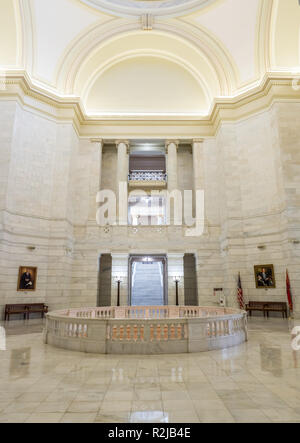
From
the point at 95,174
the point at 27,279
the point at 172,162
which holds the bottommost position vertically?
the point at 27,279

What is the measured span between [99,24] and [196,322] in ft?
55.4

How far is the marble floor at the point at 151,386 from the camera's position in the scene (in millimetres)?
3367

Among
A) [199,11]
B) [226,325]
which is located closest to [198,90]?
[199,11]

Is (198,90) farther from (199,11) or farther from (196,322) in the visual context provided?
(196,322)

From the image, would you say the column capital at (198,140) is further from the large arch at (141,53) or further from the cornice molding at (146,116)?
the large arch at (141,53)

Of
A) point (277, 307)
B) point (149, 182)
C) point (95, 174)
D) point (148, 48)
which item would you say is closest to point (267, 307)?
point (277, 307)

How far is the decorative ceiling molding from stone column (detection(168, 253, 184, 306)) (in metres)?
13.5

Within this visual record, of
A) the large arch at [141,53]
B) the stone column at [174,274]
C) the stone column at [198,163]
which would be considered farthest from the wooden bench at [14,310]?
the large arch at [141,53]

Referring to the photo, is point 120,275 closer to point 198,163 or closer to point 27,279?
point 27,279

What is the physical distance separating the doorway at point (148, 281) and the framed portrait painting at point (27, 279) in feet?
19.1

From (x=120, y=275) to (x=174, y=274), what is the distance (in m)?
3.04

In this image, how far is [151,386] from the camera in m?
4.38

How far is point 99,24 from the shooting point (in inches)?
635
